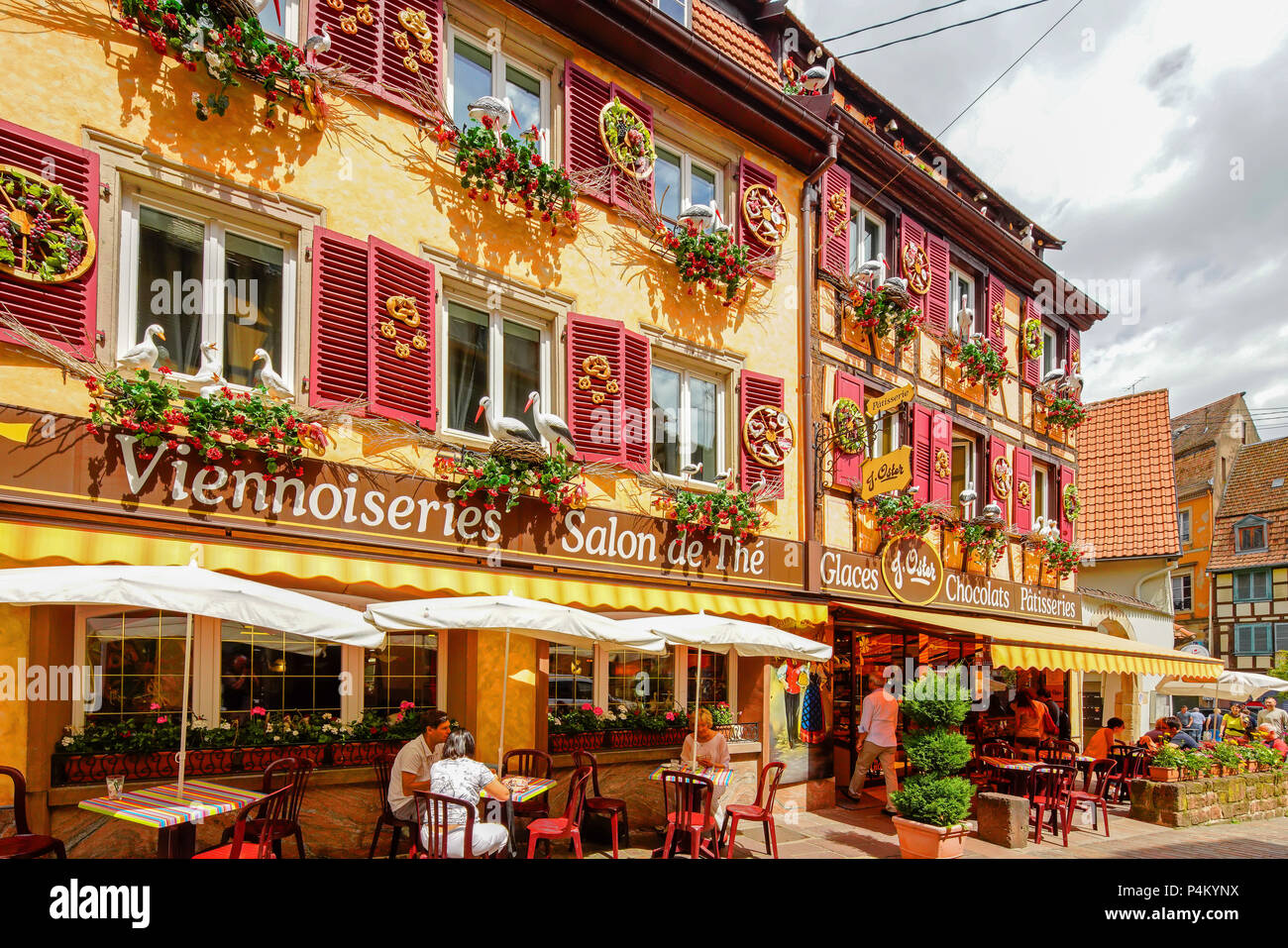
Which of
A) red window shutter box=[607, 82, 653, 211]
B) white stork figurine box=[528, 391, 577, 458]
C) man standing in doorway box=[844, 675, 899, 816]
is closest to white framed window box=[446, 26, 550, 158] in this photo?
red window shutter box=[607, 82, 653, 211]

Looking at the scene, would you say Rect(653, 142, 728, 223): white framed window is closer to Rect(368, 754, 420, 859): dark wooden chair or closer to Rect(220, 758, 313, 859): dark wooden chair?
Rect(368, 754, 420, 859): dark wooden chair

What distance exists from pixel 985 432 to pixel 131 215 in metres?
14.0

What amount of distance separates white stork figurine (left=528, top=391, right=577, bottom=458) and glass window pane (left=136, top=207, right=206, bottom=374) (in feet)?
10.1

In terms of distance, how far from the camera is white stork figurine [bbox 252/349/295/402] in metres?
6.75

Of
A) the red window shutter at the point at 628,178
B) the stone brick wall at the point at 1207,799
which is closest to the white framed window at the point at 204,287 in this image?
the red window shutter at the point at 628,178

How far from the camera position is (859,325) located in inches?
506

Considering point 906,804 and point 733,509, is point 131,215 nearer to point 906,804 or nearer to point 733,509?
point 733,509

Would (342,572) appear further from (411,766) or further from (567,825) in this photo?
(567,825)

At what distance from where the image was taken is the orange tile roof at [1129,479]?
20516 mm

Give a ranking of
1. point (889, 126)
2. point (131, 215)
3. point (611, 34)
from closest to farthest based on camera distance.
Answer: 1. point (131, 215)
2. point (611, 34)
3. point (889, 126)

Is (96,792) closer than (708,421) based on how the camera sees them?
Yes

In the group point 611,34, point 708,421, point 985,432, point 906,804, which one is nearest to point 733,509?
point 708,421

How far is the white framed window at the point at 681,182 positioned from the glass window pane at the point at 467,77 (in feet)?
7.99
